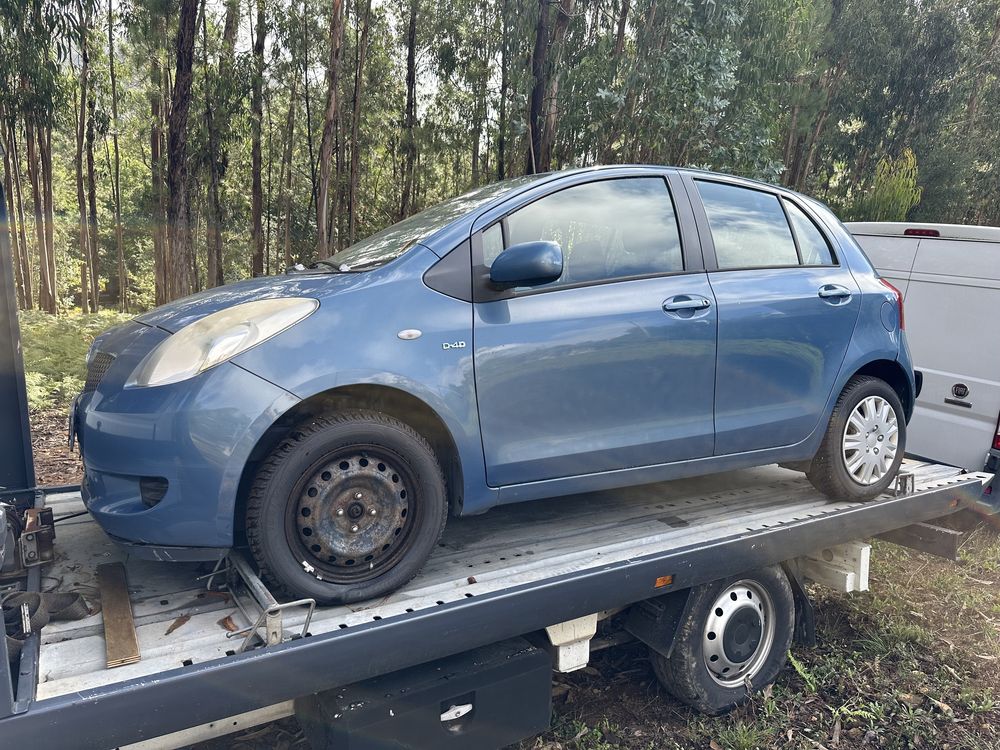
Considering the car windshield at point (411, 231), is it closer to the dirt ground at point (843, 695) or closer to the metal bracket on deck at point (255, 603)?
the metal bracket on deck at point (255, 603)

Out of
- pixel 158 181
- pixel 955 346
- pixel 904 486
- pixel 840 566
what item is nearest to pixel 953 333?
pixel 955 346

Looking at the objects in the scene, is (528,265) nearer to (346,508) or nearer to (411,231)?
(411,231)

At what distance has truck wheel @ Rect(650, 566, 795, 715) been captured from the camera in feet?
10.8

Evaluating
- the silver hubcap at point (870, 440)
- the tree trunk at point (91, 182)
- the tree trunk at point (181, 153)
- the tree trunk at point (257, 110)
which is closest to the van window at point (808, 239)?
the silver hubcap at point (870, 440)

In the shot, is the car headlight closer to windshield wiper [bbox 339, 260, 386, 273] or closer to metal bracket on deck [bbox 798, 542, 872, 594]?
windshield wiper [bbox 339, 260, 386, 273]

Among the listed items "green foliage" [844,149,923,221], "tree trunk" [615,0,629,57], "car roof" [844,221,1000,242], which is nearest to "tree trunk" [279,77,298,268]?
"tree trunk" [615,0,629,57]

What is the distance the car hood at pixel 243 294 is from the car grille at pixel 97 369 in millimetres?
187

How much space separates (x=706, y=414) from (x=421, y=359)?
1393 millimetres

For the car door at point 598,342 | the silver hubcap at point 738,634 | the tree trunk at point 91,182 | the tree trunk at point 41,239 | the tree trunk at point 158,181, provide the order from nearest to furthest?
the car door at point 598,342, the silver hubcap at point 738,634, the tree trunk at point 158,181, the tree trunk at point 91,182, the tree trunk at point 41,239

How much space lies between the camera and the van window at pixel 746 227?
11.8 ft

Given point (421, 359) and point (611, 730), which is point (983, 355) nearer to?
point (611, 730)

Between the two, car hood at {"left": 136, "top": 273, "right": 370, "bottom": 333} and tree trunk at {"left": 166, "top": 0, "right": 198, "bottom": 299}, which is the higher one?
tree trunk at {"left": 166, "top": 0, "right": 198, "bottom": 299}

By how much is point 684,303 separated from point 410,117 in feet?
70.8

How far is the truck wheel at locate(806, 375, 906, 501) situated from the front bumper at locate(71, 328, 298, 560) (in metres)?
2.72
